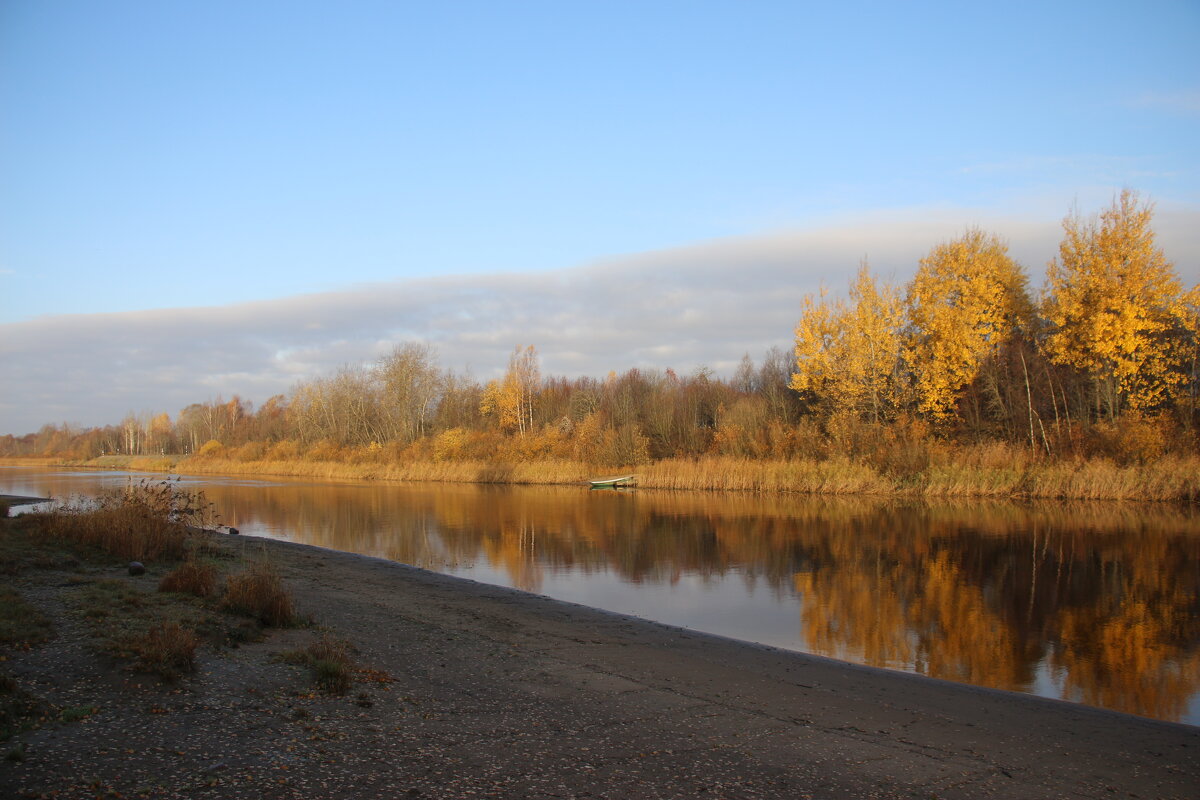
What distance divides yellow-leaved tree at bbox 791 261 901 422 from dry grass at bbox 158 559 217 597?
1246 inches

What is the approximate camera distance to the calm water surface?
10625 millimetres

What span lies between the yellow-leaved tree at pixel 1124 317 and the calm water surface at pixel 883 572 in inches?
243

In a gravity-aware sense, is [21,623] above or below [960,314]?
below

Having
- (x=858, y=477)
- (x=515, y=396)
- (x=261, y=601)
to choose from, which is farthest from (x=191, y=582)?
(x=515, y=396)

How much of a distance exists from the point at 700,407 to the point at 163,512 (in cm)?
3828

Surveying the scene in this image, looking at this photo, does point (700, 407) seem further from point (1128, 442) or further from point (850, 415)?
point (1128, 442)

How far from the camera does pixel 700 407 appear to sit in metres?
50.2

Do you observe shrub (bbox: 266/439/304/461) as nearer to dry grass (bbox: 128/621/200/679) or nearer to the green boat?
the green boat

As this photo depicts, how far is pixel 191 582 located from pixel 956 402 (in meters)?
34.2

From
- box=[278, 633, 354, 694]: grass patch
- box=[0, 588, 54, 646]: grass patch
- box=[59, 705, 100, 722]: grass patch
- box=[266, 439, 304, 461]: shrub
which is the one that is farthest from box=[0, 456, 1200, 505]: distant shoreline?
box=[59, 705, 100, 722]: grass patch

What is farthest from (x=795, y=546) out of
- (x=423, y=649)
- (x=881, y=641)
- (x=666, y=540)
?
(x=423, y=649)

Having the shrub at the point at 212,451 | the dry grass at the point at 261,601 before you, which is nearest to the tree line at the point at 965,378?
the dry grass at the point at 261,601

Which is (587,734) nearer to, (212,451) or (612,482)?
(612,482)

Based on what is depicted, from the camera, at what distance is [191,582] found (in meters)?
10.2
